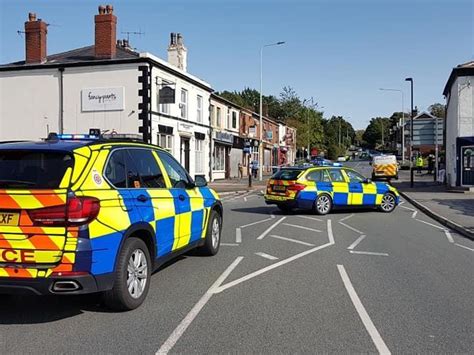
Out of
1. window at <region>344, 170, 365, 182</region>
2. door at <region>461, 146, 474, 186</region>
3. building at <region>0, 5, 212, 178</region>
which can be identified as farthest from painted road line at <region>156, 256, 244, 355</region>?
door at <region>461, 146, 474, 186</region>

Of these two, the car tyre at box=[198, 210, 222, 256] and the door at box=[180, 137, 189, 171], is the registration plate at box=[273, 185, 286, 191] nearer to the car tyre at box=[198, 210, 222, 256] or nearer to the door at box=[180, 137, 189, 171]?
the car tyre at box=[198, 210, 222, 256]

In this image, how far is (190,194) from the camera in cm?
733

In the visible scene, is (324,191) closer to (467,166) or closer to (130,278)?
(130,278)

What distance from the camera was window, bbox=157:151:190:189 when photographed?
22.5 feet

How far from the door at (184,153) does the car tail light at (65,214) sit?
2457 centimetres

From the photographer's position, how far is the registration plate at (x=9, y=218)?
15.6 feet

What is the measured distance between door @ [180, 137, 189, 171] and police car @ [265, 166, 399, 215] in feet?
47.0

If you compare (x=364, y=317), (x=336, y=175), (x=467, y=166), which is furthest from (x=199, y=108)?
(x=364, y=317)

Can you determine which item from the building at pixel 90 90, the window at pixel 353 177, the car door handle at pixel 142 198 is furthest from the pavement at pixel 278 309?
the building at pixel 90 90

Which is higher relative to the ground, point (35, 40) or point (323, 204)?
point (35, 40)

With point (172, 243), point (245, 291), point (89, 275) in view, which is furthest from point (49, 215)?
point (245, 291)

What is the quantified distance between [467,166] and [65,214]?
966 inches

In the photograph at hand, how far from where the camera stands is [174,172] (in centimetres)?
711

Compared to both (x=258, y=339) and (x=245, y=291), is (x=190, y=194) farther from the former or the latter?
(x=258, y=339)
